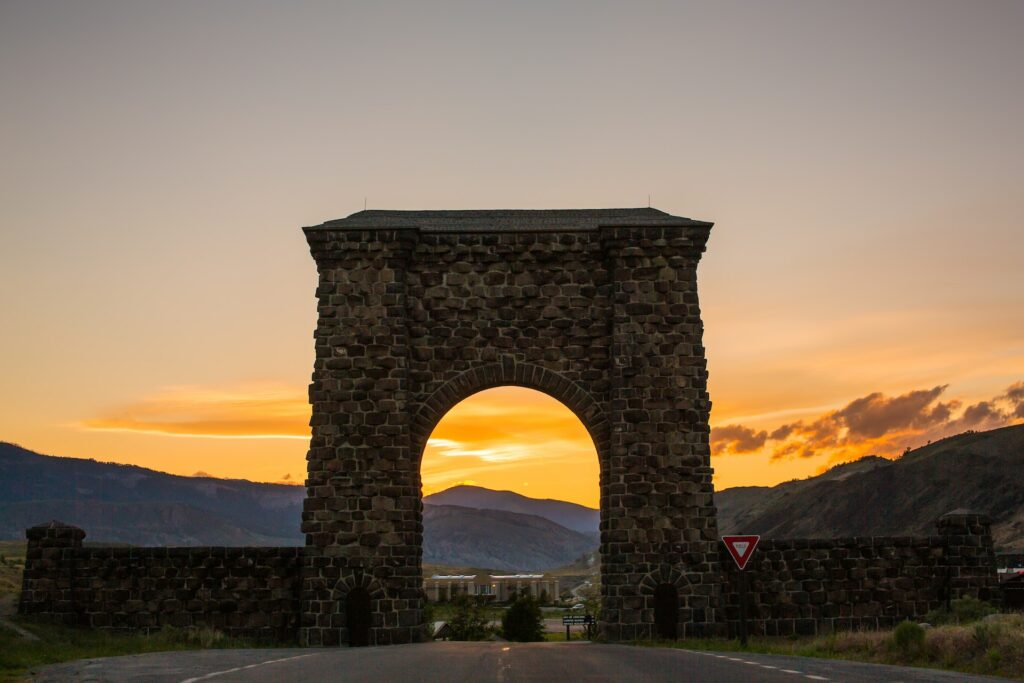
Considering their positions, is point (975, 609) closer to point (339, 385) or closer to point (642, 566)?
point (642, 566)

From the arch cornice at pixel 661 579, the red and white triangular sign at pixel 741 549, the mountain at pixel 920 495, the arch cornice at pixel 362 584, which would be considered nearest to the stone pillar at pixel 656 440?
the arch cornice at pixel 661 579

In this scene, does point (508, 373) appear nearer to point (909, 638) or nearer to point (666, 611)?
point (666, 611)

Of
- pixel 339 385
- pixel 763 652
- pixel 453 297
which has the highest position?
pixel 453 297

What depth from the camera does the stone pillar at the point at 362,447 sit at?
26031 mm

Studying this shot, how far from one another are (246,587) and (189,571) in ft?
4.60

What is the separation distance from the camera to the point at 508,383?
27.8 m

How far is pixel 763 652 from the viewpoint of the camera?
20172 millimetres

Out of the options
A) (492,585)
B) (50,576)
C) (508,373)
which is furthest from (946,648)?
(492,585)

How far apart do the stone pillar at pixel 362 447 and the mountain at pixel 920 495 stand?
178ft

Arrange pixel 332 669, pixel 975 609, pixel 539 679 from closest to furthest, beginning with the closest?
pixel 539 679, pixel 332 669, pixel 975 609

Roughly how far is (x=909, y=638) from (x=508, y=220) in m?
15.9

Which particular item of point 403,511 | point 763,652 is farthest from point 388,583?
point 763,652

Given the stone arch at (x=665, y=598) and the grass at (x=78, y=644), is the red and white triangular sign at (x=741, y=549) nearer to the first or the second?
the stone arch at (x=665, y=598)

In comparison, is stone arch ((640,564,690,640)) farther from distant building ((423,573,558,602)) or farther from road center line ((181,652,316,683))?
distant building ((423,573,558,602))
